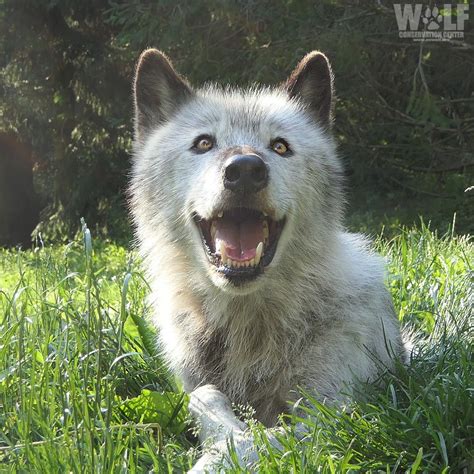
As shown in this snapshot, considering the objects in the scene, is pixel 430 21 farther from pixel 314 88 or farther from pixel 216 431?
pixel 216 431

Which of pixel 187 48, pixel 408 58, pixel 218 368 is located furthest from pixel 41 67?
pixel 218 368

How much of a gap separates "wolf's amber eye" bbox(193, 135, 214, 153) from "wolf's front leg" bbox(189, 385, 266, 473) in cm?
107

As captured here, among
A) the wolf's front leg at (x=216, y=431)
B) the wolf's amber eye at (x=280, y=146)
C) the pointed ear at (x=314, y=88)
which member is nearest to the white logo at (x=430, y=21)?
the pointed ear at (x=314, y=88)

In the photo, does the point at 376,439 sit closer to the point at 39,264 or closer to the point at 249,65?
the point at 39,264

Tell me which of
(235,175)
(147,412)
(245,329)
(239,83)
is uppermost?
(235,175)

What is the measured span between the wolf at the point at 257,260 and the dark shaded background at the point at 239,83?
3612mm

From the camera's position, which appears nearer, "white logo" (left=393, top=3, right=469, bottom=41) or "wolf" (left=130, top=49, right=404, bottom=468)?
"wolf" (left=130, top=49, right=404, bottom=468)

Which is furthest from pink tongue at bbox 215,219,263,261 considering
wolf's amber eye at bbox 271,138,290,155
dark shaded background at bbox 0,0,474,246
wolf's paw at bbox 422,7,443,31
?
wolf's paw at bbox 422,7,443,31

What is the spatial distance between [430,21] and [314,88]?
4849mm

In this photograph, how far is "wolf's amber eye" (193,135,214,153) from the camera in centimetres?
347

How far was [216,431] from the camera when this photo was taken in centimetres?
271

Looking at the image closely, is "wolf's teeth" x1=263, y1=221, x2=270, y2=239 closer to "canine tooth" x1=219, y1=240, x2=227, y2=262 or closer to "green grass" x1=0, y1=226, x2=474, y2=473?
"canine tooth" x1=219, y1=240, x2=227, y2=262

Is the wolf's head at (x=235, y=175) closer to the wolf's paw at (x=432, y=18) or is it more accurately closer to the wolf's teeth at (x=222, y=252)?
the wolf's teeth at (x=222, y=252)

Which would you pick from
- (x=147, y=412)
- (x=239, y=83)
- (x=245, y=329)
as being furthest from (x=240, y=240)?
(x=239, y=83)
